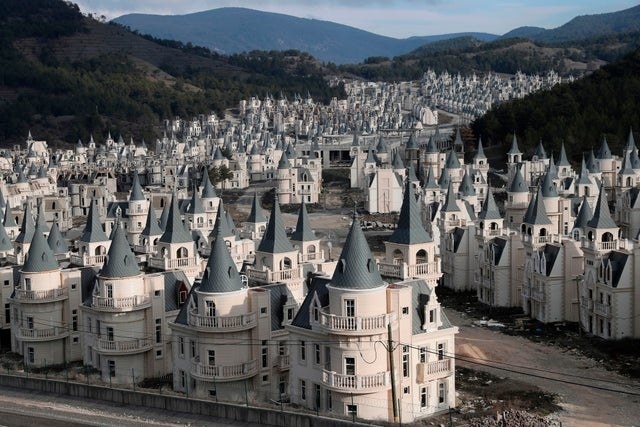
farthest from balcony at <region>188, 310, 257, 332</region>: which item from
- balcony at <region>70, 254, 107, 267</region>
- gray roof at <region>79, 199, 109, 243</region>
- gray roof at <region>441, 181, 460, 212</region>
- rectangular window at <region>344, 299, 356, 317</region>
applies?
gray roof at <region>441, 181, 460, 212</region>

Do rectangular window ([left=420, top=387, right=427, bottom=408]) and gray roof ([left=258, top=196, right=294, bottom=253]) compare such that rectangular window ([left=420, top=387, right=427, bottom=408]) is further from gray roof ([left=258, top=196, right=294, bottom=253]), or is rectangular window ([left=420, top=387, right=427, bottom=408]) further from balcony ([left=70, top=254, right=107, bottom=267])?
balcony ([left=70, top=254, right=107, bottom=267])

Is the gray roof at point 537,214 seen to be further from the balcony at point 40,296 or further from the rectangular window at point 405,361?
the balcony at point 40,296

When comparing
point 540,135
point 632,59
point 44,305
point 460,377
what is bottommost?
point 460,377

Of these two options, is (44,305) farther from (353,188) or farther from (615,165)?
(353,188)

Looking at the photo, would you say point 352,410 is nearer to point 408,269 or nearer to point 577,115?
point 408,269

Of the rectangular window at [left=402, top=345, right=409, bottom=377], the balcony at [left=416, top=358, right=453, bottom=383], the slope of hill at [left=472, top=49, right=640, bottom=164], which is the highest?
the slope of hill at [left=472, top=49, right=640, bottom=164]

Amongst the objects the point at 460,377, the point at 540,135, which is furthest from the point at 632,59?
the point at 460,377
